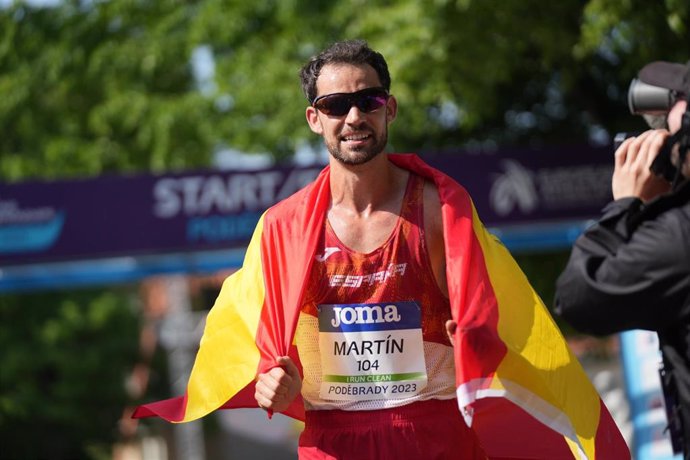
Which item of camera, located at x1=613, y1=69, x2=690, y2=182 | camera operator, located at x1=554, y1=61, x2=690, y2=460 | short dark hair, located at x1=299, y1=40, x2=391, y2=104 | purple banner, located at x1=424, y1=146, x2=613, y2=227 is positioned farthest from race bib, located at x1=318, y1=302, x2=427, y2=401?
purple banner, located at x1=424, y1=146, x2=613, y2=227

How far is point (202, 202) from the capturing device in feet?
35.8

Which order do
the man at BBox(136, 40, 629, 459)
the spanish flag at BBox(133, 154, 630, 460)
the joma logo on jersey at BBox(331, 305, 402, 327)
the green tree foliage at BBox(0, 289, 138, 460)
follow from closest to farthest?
the spanish flag at BBox(133, 154, 630, 460)
the man at BBox(136, 40, 629, 459)
the joma logo on jersey at BBox(331, 305, 402, 327)
the green tree foliage at BBox(0, 289, 138, 460)

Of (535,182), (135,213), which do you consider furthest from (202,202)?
(535,182)

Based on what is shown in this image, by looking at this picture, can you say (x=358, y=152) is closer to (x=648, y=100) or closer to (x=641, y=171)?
(x=648, y=100)

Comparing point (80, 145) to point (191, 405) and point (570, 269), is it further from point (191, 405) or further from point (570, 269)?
point (570, 269)

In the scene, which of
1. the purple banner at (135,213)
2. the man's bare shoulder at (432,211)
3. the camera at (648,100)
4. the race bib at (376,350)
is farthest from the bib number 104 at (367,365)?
the purple banner at (135,213)

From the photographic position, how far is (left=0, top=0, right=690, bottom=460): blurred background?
1000 cm

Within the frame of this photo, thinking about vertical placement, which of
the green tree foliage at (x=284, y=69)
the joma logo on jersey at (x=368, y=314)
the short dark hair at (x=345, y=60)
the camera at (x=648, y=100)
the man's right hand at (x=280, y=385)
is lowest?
the man's right hand at (x=280, y=385)

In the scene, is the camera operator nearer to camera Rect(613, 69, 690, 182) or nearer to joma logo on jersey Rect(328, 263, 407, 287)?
camera Rect(613, 69, 690, 182)

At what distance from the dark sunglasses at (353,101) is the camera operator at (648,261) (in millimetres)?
1300

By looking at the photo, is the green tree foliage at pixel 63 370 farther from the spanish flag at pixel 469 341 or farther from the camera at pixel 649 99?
the camera at pixel 649 99

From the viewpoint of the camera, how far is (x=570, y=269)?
316 centimetres

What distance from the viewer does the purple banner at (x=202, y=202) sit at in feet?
35.1

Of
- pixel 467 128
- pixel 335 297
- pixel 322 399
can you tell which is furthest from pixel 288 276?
pixel 467 128
